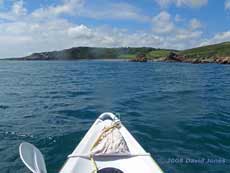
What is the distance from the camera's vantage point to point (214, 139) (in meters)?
11.5

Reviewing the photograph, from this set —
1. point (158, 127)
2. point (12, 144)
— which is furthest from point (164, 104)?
point (12, 144)

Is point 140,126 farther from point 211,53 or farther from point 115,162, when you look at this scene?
point 211,53

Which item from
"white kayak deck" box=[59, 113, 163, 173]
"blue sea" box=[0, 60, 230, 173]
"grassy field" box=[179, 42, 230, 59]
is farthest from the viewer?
→ "grassy field" box=[179, 42, 230, 59]

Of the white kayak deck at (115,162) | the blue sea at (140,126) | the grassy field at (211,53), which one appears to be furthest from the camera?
the grassy field at (211,53)

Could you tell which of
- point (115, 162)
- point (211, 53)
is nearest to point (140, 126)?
point (115, 162)

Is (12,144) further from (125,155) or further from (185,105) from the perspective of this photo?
(185,105)

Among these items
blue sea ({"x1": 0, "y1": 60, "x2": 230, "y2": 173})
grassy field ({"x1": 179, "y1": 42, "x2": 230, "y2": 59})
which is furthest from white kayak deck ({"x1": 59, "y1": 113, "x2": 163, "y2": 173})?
grassy field ({"x1": 179, "y1": 42, "x2": 230, "y2": 59})

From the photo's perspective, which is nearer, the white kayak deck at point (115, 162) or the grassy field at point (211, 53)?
the white kayak deck at point (115, 162)

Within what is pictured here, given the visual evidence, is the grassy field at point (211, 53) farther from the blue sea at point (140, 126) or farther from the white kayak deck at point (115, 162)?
the white kayak deck at point (115, 162)

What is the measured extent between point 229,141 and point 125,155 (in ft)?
19.0

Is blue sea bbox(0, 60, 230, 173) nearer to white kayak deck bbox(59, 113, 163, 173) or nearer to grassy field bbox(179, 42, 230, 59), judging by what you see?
white kayak deck bbox(59, 113, 163, 173)

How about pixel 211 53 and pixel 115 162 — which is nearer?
pixel 115 162

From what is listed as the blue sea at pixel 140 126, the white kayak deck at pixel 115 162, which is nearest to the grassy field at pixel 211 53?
the blue sea at pixel 140 126

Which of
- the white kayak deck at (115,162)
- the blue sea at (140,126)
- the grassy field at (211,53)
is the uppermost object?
the grassy field at (211,53)
